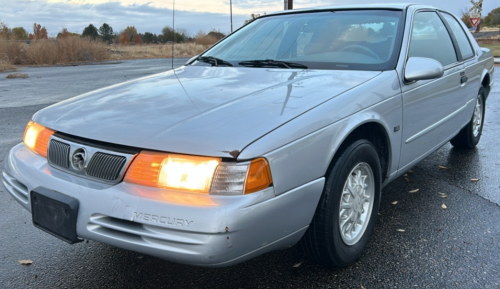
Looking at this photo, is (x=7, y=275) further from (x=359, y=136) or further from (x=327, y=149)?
(x=359, y=136)

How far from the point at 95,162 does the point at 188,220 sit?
0.59 m

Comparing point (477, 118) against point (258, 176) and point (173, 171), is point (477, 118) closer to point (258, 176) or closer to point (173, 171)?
point (258, 176)

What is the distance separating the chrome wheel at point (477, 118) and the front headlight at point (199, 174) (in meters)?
3.80

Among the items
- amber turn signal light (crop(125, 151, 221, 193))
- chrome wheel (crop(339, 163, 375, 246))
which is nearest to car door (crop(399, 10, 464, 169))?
chrome wheel (crop(339, 163, 375, 246))

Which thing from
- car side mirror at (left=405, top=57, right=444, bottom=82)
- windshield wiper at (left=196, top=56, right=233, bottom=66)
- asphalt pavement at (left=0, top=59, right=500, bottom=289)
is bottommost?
asphalt pavement at (left=0, top=59, right=500, bottom=289)

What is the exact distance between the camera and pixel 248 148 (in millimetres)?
1864

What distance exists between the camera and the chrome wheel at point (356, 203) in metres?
2.52

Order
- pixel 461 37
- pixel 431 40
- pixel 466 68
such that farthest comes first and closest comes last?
1. pixel 461 37
2. pixel 466 68
3. pixel 431 40

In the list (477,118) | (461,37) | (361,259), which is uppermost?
(461,37)

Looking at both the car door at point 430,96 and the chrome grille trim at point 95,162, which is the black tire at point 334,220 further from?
the chrome grille trim at point 95,162

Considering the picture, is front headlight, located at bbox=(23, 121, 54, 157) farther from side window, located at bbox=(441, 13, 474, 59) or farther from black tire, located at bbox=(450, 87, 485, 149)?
black tire, located at bbox=(450, 87, 485, 149)

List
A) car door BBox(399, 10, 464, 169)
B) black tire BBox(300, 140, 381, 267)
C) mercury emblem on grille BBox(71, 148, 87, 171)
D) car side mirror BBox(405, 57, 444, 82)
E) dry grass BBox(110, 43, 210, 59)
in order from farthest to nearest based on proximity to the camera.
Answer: dry grass BBox(110, 43, 210, 59), car door BBox(399, 10, 464, 169), car side mirror BBox(405, 57, 444, 82), black tire BBox(300, 140, 381, 267), mercury emblem on grille BBox(71, 148, 87, 171)

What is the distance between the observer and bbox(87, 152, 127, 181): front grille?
6.59 ft

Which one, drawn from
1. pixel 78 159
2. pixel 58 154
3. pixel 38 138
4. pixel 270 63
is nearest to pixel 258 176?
pixel 78 159
